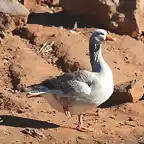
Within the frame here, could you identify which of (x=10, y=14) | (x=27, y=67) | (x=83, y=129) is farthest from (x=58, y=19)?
(x=83, y=129)

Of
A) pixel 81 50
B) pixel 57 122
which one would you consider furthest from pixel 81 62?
pixel 57 122

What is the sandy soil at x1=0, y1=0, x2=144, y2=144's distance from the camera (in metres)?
7.91

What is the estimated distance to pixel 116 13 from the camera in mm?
11406

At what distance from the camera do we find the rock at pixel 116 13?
37.4 ft

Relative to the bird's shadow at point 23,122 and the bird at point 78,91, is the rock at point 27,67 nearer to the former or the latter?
the bird's shadow at point 23,122

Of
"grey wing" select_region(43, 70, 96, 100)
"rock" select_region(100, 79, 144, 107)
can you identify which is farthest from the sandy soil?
"grey wing" select_region(43, 70, 96, 100)

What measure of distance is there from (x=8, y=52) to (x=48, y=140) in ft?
9.53

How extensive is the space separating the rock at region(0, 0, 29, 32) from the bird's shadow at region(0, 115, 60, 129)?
2.68 meters

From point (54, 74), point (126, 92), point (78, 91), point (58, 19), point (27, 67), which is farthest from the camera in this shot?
point (58, 19)

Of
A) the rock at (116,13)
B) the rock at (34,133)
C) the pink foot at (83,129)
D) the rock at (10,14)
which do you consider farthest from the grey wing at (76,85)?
the rock at (116,13)

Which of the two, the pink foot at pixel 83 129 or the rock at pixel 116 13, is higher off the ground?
the rock at pixel 116 13

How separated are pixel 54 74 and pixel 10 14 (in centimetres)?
145

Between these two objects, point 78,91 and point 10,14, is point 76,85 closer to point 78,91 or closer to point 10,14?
point 78,91

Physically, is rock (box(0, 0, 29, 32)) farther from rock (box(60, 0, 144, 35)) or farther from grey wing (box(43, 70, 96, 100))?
grey wing (box(43, 70, 96, 100))
